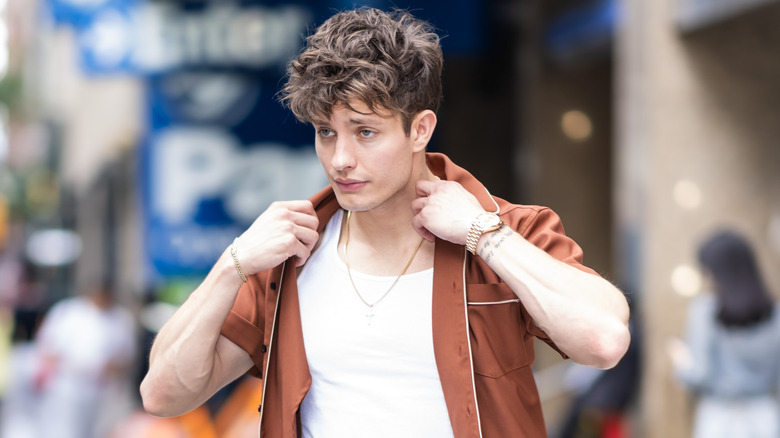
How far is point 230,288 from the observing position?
7.63 ft

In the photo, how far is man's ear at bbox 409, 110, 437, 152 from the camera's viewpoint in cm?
236

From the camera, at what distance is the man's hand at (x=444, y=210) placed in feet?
7.50

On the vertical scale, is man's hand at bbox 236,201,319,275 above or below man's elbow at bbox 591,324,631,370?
above

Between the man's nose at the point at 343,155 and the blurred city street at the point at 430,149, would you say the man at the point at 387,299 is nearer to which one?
the man's nose at the point at 343,155

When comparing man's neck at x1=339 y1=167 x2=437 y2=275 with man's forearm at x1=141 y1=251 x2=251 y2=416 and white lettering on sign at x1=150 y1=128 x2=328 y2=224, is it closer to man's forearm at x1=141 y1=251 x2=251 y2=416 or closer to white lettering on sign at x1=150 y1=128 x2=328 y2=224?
man's forearm at x1=141 y1=251 x2=251 y2=416

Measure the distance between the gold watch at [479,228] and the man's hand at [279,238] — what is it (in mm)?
442

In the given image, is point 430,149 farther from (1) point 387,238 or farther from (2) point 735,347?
(1) point 387,238

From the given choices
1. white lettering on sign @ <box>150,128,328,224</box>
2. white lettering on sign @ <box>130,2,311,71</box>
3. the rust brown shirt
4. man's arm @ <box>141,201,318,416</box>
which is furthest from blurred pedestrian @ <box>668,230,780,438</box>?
man's arm @ <box>141,201,318,416</box>

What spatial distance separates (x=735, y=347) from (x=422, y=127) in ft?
12.0

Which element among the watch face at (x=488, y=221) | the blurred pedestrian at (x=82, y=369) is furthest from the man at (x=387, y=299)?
the blurred pedestrian at (x=82, y=369)

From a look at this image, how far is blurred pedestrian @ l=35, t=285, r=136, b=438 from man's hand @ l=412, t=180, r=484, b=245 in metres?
6.71

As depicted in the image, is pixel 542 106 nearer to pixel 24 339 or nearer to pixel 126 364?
pixel 126 364

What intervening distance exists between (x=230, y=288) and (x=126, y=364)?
6833mm

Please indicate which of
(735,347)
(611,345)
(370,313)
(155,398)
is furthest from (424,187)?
(735,347)
